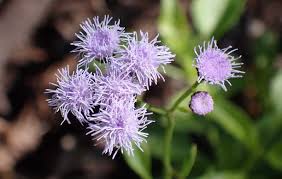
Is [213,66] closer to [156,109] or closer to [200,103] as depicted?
[200,103]

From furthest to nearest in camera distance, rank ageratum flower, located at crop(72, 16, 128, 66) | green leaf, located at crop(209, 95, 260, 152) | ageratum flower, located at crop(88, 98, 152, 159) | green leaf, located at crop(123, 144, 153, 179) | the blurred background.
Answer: the blurred background, green leaf, located at crop(209, 95, 260, 152), green leaf, located at crop(123, 144, 153, 179), ageratum flower, located at crop(72, 16, 128, 66), ageratum flower, located at crop(88, 98, 152, 159)

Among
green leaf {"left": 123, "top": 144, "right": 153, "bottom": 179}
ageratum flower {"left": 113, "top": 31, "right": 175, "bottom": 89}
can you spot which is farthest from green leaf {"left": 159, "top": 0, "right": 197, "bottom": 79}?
ageratum flower {"left": 113, "top": 31, "right": 175, "bottom": 89}

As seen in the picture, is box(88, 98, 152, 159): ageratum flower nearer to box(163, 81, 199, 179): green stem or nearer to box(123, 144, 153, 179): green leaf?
box(163, 81, 199, 179): green stem

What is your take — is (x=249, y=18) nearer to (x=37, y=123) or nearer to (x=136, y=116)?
(x=37, y=123)

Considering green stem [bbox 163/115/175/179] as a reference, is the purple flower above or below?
above

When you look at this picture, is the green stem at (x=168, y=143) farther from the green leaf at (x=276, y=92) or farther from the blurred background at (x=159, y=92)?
the green leaf at (x=276, y=92)

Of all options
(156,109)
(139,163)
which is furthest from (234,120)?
(156,109)

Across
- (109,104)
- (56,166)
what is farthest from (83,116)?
(56,166)
